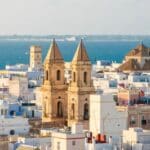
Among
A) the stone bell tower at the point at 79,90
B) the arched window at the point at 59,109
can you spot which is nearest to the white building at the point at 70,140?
the stone bell tower at the point at 79,90

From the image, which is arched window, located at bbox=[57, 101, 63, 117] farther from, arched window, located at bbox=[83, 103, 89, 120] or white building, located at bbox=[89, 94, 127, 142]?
white building, located at bbox=[89, 94, 127, 142]

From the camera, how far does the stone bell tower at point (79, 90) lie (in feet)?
173

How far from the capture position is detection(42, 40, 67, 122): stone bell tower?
53.8 metres

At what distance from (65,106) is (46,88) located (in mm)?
1150

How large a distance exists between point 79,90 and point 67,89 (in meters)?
1.04

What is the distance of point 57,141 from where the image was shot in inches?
1704

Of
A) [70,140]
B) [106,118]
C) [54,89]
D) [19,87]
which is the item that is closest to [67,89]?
[54,89]

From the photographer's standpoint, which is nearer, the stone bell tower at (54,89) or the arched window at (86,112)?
the arched window at (86,112)

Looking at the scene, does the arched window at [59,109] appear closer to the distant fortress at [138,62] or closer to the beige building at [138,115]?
the beige building at [138,115]

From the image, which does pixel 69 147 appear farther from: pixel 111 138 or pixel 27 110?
pixel 27 110

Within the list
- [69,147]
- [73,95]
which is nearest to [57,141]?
[69,147]

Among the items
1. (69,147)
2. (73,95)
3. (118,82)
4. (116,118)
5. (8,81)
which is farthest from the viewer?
(8,81)

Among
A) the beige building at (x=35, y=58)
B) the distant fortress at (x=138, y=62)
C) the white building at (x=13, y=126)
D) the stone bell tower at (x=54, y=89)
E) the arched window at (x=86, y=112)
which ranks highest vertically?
the beige building at (x=35, y=58)

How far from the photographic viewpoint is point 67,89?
177 feet
